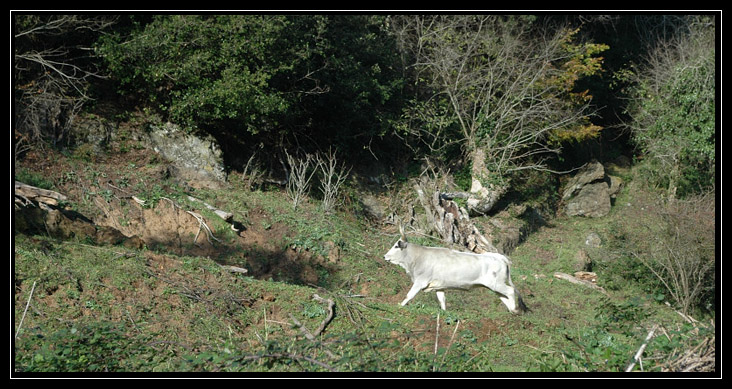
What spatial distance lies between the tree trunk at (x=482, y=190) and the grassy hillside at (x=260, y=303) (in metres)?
3.35

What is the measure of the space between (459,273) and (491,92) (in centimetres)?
1444

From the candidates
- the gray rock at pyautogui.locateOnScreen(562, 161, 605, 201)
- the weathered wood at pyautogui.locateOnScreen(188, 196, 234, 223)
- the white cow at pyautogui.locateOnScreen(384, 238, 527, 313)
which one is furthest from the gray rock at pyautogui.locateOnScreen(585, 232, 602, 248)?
the weathered wood at pyautogui.locateOnScreen(188, 196, 234, 223)

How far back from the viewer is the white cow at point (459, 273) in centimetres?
Answer: 1216

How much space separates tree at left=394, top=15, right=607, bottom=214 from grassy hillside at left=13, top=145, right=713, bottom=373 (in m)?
5.39

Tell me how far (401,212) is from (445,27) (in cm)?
Answer: 752

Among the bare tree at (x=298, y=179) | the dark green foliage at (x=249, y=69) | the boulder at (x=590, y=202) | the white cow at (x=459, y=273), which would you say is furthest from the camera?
the boulder at (x=590, y=202)

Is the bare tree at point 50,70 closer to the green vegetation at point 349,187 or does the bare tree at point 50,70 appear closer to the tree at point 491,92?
the green vegetation at point 349,187

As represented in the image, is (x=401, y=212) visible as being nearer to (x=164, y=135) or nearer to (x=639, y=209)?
(x=164, y=135)

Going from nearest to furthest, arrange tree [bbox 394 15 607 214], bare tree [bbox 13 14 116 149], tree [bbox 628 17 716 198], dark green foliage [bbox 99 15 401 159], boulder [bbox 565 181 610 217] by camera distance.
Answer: bare tree [bbox 13 14 116 149], dark green foliage [bbox 99 15 401 159], tree [bbox 394 15 607 214], tree [bbox 628 17 716 198], boulder [bbox 565 181 610 217]

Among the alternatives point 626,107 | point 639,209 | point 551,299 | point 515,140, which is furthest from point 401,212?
point 626,107

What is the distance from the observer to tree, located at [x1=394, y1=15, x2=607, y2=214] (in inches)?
940

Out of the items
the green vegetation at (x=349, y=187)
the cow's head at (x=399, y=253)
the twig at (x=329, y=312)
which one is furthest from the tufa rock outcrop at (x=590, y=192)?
the twig at (x=329, y=312)

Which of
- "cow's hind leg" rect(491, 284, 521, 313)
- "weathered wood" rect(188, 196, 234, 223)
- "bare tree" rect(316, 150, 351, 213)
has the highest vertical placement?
"cow's hind leg" rect(491, 284, 521, 313)

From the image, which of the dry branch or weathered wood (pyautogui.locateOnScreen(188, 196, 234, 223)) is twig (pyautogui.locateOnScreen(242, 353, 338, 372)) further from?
the dry branch
